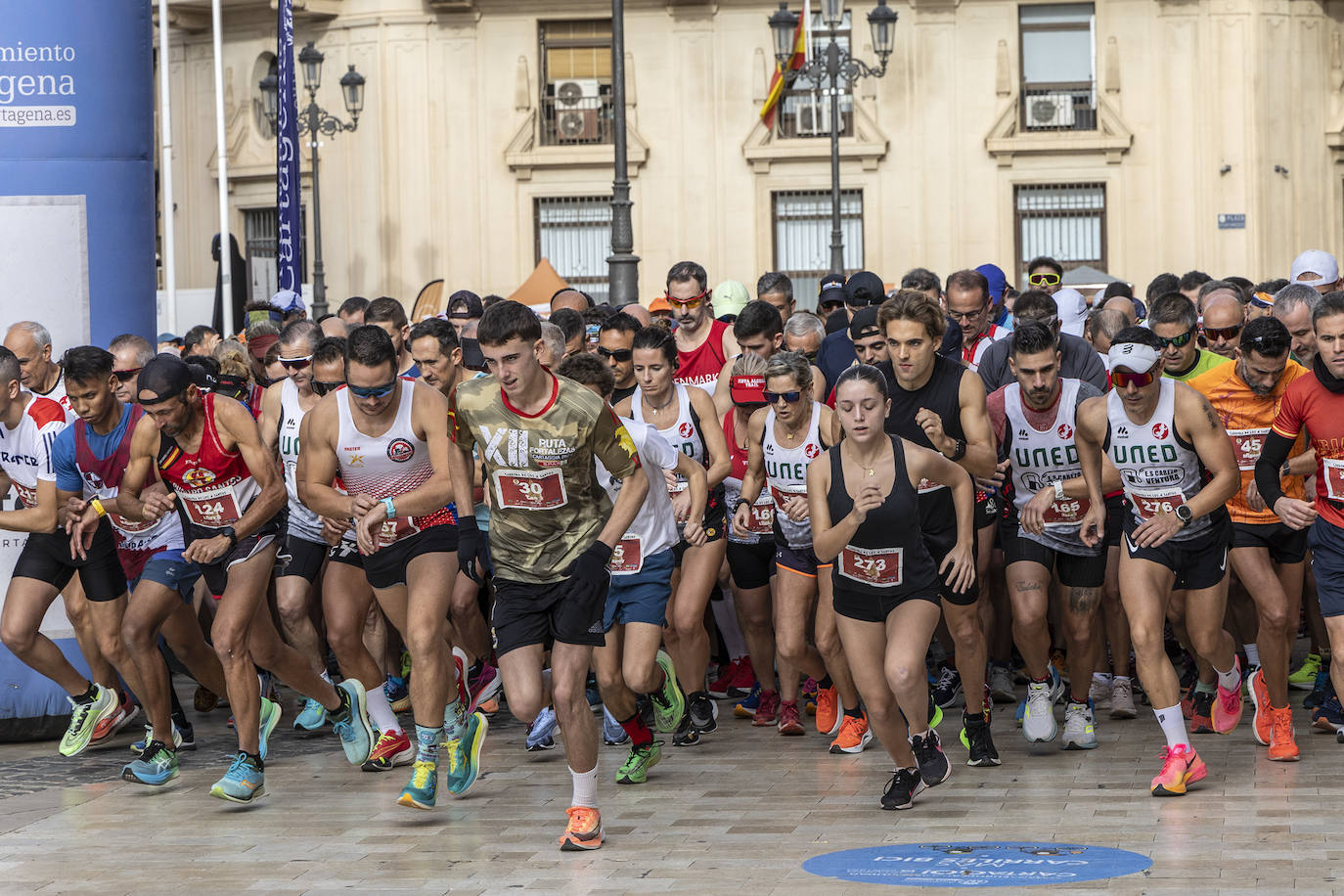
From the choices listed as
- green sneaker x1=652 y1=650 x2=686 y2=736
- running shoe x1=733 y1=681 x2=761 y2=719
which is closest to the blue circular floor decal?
green sneaker x1=652 y1=650 x2=686 y2=736

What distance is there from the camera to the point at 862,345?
9.27 metres

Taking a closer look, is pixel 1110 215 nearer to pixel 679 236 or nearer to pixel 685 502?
pixel 679 236

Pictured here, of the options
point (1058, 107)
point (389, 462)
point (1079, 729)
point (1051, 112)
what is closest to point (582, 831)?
point (389, 462)

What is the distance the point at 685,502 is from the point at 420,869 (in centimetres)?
277

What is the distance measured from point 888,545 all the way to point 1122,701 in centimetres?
262

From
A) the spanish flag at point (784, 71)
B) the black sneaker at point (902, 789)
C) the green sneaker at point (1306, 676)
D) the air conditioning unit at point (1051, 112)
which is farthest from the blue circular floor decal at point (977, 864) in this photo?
the air conditioning unit at point (1051, 112)

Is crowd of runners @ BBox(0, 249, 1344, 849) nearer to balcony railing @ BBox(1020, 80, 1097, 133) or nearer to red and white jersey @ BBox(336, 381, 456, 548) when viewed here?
red and white jersey @ BBox(336, 381, 456, 548)

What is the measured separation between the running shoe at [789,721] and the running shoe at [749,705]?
1.31 feet

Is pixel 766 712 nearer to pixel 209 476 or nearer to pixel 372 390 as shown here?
pixel 372 390

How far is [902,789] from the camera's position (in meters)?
7.90

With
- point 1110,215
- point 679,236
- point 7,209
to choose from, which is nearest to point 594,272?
point 679,236

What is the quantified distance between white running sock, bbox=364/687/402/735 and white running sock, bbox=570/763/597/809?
1.89m

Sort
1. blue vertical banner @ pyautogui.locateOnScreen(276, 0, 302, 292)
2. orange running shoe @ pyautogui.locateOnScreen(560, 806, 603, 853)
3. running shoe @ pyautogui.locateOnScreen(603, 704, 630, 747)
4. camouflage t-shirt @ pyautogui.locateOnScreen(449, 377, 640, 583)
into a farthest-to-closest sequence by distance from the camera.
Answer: blue vertical banner @ pyautogui.locateOnScreen(276, 0, 302, 292), running shoe @ pyautogui.locateOnScreen(603, 704, 630, 747), camouflage t-shirt @ pyautogui.locateOnScreen(449, 377, 640, 583), orange running shoe @ pyautogui.locateOnScreen(560, 806, 603, 853)

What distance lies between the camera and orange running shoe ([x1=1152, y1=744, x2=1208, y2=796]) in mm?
7922
